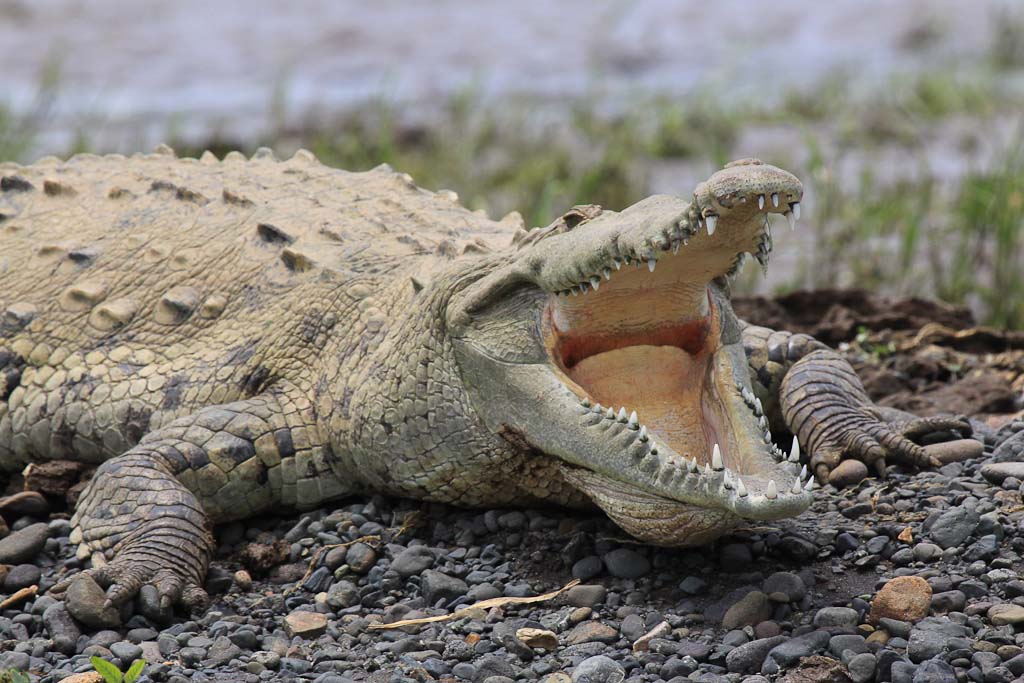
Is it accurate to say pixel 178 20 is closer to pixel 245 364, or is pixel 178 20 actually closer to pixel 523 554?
pixel 245 364

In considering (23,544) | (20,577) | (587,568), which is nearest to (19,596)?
(20,577)

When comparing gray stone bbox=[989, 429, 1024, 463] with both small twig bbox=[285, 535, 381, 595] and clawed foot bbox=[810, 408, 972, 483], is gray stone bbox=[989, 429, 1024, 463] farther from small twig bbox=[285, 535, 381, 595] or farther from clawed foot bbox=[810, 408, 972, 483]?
small twig bbox=[285, 535, 381, 595]

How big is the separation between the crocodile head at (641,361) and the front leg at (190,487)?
83cm

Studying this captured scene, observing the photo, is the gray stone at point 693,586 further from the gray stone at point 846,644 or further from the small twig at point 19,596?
the small twig at point 19,596

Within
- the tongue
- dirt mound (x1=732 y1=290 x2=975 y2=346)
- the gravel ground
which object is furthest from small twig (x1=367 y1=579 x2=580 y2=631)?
dirt mound (x1=732 y1=290 x2=975 y2=346)

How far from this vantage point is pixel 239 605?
434 centimetres

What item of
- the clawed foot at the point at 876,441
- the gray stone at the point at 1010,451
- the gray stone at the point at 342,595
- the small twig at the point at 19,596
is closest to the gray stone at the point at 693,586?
the clawed foot at the point at 876,441

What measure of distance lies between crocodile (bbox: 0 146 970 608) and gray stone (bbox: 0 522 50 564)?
148 mm

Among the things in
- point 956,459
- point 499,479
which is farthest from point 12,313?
point 956,459

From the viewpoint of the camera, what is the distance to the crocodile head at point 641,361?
3.65m

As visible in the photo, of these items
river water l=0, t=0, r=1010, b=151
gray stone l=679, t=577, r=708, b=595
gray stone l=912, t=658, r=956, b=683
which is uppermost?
gray stone l=912, t=658, r=956, b=683

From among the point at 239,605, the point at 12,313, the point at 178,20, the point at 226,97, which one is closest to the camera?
the point at 239,605

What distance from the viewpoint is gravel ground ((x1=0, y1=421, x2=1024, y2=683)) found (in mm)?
3598

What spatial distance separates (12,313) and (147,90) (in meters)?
9.82
